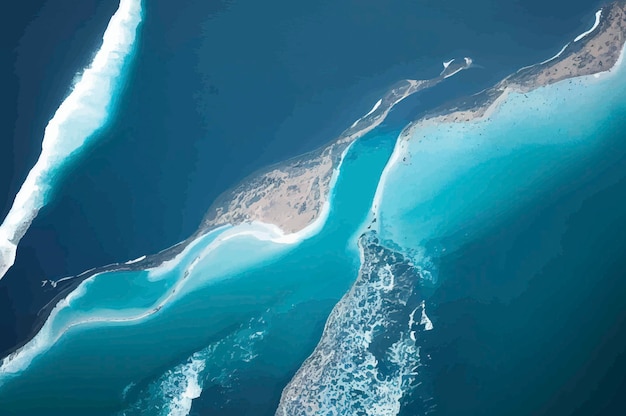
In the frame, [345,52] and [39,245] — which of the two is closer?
[39,245]

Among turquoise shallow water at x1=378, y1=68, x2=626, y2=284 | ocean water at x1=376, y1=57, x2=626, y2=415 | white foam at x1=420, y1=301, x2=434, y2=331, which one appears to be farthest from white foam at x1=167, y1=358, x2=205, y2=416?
turquoise shallow water at x1=378, y1=68, x2=626, y2=284

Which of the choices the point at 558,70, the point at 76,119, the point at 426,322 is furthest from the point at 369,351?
the point at 76,119

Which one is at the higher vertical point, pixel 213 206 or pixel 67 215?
pixel 67 215

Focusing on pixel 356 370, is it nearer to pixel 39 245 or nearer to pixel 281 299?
pixel 281 299

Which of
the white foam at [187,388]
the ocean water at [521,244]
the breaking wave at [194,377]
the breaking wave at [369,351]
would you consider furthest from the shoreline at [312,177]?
the white foam at [187,388]

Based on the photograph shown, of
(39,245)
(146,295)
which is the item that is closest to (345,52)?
(146,295)

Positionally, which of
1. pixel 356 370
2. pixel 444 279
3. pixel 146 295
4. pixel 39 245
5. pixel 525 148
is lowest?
pixel 356 370
